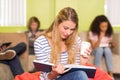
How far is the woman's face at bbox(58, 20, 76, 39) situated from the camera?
2.08 m

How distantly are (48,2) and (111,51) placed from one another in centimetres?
159

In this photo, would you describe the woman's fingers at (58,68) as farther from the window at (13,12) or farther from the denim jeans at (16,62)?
the window at (13,12)

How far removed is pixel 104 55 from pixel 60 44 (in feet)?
7.56

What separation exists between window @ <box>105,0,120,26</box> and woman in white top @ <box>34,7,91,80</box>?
129 inches

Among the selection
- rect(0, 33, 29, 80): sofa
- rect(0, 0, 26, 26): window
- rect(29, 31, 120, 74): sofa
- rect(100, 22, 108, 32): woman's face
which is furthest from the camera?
rect(0, 0, 26, 26): window

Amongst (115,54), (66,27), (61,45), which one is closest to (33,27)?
(115,54)

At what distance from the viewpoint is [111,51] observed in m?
4.68

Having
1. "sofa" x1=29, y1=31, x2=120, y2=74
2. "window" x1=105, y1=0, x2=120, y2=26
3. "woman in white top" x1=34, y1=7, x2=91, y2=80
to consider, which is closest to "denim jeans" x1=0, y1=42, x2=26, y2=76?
"sofa" x1=29, y1=31, x2=120, y2=74

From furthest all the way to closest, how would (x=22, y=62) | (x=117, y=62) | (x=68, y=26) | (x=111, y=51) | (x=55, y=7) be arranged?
(x=55, y=7)
(x=111, y=51)
(x=117, y=62)
(x=22, y=62)
(x=68, y=26)

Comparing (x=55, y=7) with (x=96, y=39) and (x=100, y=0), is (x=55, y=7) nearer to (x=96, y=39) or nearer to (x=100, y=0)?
(x=100, y=0)

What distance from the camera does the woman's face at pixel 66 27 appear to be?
208 cm

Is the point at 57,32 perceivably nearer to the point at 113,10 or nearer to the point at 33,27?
the point at 33,27

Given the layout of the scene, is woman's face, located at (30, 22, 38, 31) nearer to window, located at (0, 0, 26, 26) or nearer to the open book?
window, located at (0, 0, 26, 26)

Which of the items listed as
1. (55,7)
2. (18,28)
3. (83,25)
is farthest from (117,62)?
(18,28)
